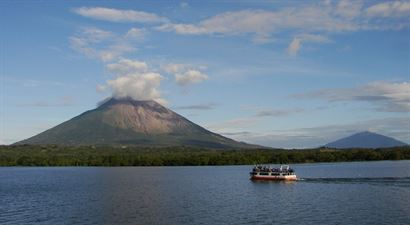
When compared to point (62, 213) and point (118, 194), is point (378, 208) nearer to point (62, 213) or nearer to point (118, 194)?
point (62, 213)

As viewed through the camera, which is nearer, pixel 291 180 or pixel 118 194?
pixel 118 194

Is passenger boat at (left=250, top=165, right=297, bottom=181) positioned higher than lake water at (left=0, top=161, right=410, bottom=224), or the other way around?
passenger boat at (left=250, top=165, right=297, bottom=181)

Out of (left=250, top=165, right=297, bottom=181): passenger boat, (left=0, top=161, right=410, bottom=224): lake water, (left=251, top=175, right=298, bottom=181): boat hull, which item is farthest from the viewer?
(left=250, top=165, right=297, bottom=181): passenger boat

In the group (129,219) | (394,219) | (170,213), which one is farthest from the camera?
(170,213)

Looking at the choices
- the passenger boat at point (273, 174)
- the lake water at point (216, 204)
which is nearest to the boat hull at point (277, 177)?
the passenger boat at point (273, 174)

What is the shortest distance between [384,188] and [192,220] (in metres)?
36.7

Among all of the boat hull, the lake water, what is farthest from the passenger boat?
the lake water

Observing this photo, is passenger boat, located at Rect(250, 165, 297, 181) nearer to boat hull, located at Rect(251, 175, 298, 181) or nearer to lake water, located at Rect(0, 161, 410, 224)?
boat hull, located at Rect(251, 175, 298, 181)

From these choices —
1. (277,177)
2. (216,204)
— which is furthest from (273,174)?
(216,204)

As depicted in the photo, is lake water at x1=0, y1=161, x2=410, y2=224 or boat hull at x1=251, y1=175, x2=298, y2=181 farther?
boat hull at x1=251, y1=175, x2=298, y2=181

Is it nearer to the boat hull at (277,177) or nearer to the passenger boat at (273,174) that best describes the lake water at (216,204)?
the boat hull at (277,177)

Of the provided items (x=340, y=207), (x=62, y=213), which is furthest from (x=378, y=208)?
(x=62, y=213)

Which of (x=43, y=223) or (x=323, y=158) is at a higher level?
(x=323, y=158)

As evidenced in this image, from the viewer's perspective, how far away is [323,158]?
192875 mm
